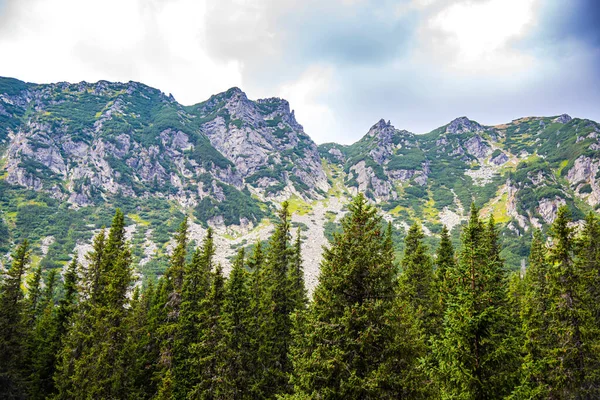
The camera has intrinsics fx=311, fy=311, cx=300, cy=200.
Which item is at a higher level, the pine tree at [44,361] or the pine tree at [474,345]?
the pine tree at [474,345]

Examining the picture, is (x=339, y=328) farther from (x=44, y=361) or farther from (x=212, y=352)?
(x=44, y=361)

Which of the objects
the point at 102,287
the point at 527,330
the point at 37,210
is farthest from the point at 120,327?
the point at 37,210

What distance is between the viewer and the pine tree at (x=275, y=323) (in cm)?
2245

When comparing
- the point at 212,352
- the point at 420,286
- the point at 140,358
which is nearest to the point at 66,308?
the point at 140,358

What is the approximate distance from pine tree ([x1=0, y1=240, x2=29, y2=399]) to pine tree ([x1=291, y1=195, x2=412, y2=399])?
28504 mm

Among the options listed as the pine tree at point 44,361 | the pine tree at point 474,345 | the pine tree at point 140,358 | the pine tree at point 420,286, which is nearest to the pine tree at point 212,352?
the pine tree at point 140,358

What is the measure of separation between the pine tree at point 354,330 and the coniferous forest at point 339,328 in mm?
57

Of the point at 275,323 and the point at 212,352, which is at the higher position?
the point at 275,323

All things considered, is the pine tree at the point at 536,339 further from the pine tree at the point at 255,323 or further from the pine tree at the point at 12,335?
the pine tree at the point at 12,335

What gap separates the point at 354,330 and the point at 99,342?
69.7 ft

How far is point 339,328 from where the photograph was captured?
39.5 ft

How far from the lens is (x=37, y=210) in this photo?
155500 millimetres

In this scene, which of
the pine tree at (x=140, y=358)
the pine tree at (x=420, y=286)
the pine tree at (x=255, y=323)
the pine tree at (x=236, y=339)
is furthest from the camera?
the pine tree at (x=140, y=358)

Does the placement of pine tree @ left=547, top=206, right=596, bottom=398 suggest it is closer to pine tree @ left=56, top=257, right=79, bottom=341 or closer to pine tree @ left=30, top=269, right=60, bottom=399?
pine tree @ left=56, top=257, right=79, bottom=341
